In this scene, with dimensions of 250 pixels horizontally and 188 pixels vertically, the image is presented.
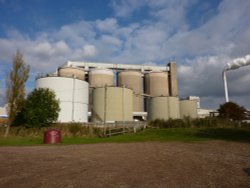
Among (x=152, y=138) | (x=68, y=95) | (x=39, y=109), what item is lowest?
(x=152, y=138)

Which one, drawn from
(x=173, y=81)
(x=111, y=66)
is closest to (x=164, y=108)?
(x=173, y=81)

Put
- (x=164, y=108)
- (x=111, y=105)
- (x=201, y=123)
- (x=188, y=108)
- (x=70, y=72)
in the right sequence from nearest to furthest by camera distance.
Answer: (x=201, y=123) → (x=111, y=105) → (x=164, y=108) → (x=70, y=72) → (x=188, y=108)

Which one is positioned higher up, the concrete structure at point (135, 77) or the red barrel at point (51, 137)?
the concrete structure at point (135, 77)

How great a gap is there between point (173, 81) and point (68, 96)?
34.7 m

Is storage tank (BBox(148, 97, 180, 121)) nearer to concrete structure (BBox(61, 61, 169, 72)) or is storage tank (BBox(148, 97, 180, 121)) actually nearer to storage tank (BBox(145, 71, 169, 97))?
storage tank (BBox(145, 71, 169, 97))

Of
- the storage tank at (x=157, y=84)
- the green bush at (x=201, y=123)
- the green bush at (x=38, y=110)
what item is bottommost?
the green bush at (x=201, y=123)

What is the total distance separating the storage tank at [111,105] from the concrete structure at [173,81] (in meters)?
22.3

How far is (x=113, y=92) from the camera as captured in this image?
137 ft

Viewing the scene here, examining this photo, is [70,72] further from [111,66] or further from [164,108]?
[164,108]

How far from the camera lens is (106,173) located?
679cm

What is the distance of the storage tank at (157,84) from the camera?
194ft

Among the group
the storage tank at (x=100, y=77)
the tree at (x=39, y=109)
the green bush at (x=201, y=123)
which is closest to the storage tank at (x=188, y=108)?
the storage tank at (x=100, y=77)

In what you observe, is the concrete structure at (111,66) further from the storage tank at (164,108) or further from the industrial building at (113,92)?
the storage tank at (164,108)

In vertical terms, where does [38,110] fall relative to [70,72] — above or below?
below
